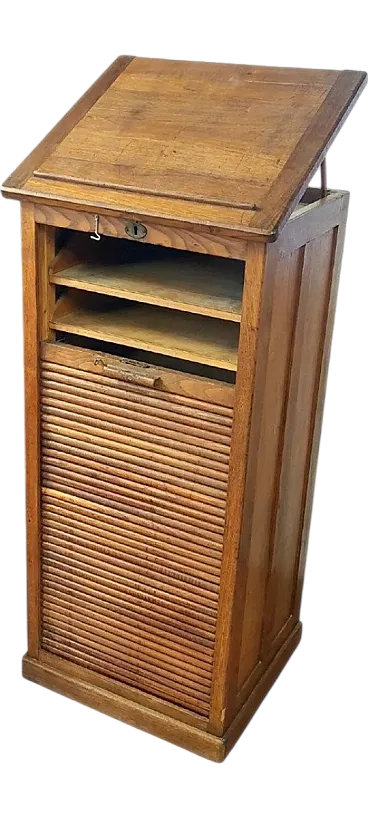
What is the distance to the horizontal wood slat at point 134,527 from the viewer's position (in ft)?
7.24

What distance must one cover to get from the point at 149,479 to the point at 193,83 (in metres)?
0.91

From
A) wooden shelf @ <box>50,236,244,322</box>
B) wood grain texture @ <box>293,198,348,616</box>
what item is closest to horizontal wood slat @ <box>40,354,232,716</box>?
wooden shelf @ <box>50,236,244,322</box>

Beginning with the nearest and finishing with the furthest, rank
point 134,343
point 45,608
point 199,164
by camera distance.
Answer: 1. point 199,164
2. point 134,343
3. point 45,608

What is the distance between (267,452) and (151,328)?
15.5 inches

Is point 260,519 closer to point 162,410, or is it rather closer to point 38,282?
point 162,410

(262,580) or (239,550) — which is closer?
(239,550)

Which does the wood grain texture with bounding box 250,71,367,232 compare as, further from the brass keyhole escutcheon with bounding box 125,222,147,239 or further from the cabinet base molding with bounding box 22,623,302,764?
the cabinet base molding with bounding box 22,623,302,764

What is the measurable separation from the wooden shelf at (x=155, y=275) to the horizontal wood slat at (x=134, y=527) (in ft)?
0.70

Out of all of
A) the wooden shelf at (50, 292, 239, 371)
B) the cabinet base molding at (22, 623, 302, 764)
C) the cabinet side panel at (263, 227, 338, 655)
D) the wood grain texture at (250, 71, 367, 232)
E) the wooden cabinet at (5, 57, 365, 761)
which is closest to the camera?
the wood grain texture at (250, 71, 367, 232)

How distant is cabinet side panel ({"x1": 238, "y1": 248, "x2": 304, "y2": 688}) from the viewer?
2.11 metres

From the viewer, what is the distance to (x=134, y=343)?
219 cm

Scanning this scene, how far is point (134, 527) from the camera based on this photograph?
235 centimetres

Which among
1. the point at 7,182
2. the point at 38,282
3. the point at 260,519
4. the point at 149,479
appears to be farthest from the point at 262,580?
the point at 7,182

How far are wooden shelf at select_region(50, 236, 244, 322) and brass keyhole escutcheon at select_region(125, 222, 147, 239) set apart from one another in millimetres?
137
